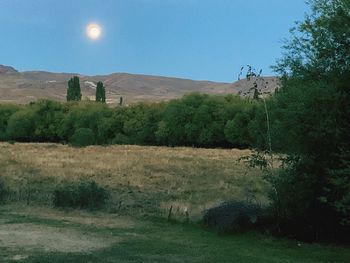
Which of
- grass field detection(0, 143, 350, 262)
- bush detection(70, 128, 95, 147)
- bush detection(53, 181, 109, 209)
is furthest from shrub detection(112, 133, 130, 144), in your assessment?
bush detection(53, 181, 109, 209)

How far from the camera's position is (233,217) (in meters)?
18.8

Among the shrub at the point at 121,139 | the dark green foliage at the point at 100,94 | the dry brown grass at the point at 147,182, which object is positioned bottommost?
the shrub at the point at 121,139

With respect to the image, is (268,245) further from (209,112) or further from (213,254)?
(209,112)

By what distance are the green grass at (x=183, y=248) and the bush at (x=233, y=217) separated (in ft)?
1.29

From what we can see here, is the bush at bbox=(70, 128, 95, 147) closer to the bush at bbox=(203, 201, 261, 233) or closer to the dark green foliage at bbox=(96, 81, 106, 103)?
A: the dark green foliage at bbox=(96, 81, 106, 103)

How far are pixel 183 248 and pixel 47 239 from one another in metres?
4.42

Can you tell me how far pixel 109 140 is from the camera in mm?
106688

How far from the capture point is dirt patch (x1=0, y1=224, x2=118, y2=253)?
48.9 ft

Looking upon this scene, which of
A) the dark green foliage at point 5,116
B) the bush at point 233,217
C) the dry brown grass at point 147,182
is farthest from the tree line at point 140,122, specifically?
the bush at point 233,217

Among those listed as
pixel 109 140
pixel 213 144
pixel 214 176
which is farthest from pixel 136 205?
pixel 109 140

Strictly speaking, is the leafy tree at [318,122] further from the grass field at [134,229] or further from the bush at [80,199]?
the bush at [80,199]

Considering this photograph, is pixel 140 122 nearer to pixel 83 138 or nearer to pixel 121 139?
pixel 121 139

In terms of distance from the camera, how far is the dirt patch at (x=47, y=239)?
48.9 ft

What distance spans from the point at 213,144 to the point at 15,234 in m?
81.0
